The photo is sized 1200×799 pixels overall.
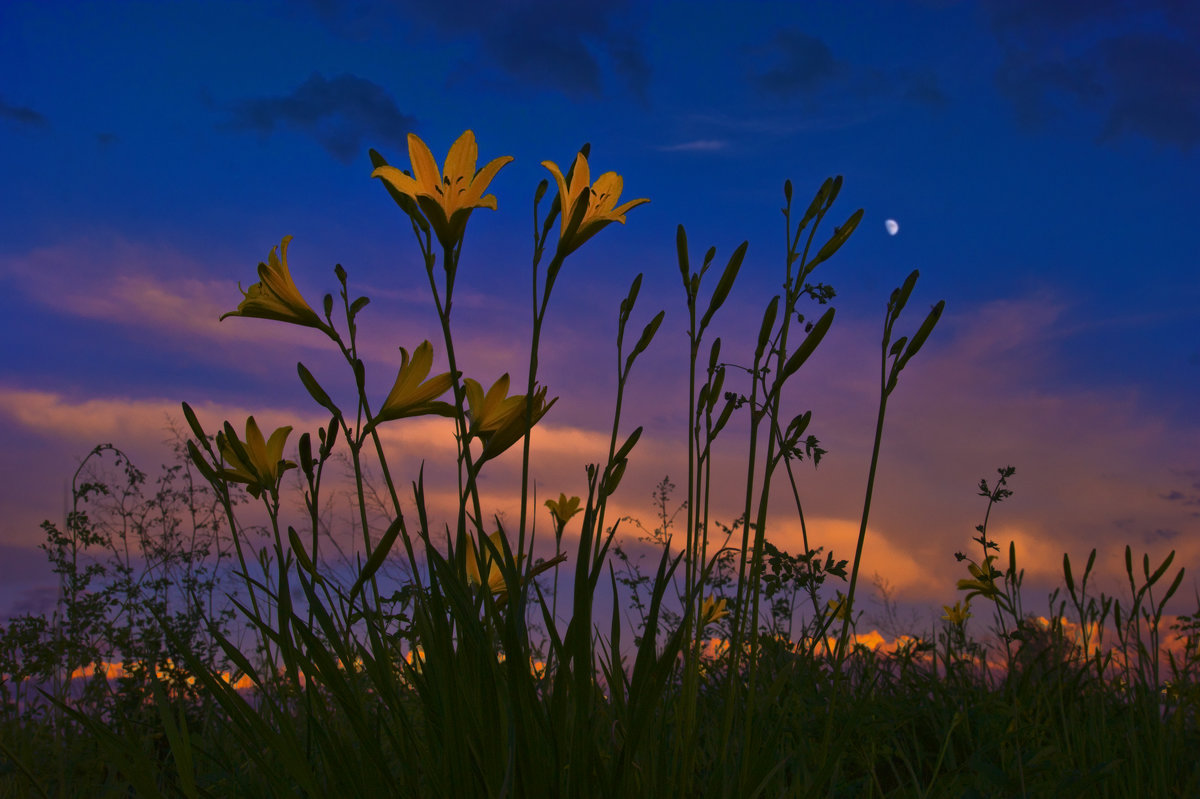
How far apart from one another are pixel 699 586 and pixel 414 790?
665mm

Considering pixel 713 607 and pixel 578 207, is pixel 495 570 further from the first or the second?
pixel 713 607

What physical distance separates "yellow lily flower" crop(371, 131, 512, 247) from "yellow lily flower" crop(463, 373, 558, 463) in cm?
36

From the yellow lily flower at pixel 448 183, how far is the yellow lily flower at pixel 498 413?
0.36 metres

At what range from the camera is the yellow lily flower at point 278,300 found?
1723 millimetres

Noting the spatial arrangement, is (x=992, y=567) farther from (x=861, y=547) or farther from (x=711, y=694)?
(x=861, y=547)

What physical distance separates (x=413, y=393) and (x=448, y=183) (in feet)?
1.48

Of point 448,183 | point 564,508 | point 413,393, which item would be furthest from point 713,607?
point 448,183

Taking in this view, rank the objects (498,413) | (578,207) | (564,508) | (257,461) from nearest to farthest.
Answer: (578,207) < (498,413) < (257,461) < (564,508)

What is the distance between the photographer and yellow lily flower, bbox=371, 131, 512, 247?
1422 mm

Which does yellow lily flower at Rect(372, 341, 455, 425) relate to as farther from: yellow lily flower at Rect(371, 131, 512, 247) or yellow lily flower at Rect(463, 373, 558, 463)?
yellow lily flower at Rect(371, 131, 512, 247)

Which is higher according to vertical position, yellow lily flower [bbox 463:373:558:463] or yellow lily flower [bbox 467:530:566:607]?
yellow lily flower [bbox 463:373:558:463]

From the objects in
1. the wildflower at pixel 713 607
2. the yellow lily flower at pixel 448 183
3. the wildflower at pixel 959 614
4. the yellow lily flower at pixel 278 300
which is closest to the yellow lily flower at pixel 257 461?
the yellow lily flower at pixel 278 300

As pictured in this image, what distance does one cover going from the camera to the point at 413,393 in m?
1.75

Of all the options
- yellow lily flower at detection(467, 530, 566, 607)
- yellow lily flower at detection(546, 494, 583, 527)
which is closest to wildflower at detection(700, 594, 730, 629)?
yellow lily flower at detection(546, 494, 583, 527)
